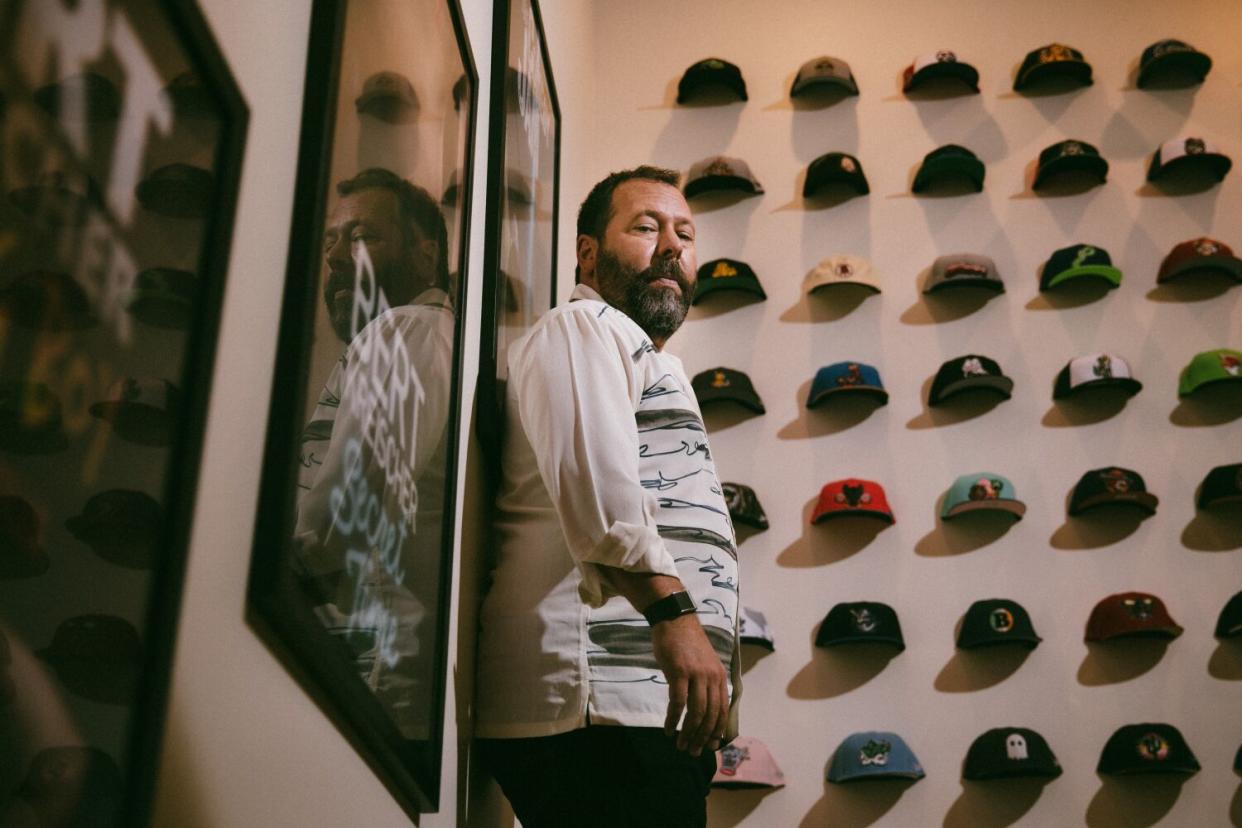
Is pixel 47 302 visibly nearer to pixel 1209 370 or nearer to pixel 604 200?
pixel 604 200

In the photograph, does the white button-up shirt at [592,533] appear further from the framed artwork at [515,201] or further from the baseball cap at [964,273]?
the baseball cap at [964,273]

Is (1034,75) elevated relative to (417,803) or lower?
elevated

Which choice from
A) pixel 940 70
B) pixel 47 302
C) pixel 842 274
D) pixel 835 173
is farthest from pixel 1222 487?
pixel 47 302

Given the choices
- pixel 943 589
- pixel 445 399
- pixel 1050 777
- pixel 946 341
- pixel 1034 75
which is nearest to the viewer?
pixel 445 399

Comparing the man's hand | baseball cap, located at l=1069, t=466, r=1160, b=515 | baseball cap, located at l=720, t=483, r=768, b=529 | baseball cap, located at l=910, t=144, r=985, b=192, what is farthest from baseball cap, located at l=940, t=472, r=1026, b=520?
the man's hand

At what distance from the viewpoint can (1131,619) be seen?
2.91m

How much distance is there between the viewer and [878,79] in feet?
12.3

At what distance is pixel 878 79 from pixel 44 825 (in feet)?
12.0

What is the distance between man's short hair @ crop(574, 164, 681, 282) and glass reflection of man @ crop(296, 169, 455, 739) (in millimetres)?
731

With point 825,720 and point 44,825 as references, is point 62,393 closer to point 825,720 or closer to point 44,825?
point 44,825

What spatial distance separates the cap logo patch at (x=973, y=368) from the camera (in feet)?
10.5

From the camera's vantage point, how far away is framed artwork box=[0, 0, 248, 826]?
49 centimetres

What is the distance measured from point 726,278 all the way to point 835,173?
0.48 meters

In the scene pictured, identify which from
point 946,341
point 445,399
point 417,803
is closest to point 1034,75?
point 946,341
